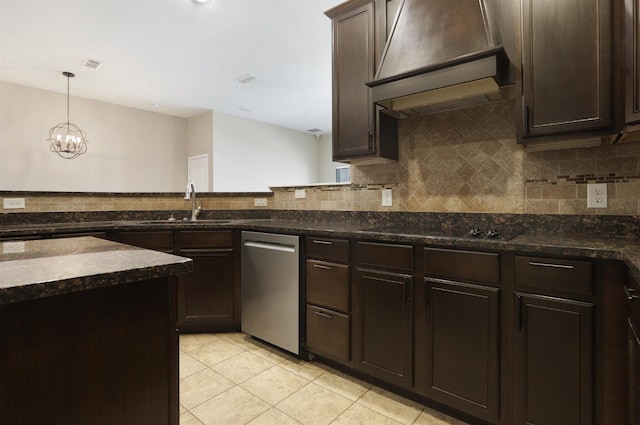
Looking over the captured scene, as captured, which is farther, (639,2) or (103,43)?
(103,43)

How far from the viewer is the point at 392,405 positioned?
6.04 feet

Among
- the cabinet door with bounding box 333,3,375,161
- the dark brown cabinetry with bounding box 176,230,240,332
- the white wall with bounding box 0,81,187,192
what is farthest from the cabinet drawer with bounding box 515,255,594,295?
the white wall with bounding box 0,81,187,192

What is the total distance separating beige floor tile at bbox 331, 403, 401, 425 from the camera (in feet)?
5.57

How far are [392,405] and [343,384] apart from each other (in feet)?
1.14

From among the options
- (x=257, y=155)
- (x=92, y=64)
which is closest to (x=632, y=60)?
(x=92, y=64)

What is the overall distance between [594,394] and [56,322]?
74.6 inches

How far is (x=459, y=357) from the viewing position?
1636 millimetres

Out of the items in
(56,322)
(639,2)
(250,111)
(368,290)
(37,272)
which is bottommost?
(368,290)

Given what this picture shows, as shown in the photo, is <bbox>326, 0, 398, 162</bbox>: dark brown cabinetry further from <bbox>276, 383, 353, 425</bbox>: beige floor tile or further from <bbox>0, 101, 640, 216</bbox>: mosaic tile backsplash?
<bbox>276, 383, 353, 425</bbox>: beige floor tile

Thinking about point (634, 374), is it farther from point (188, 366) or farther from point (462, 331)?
point (188, 366)

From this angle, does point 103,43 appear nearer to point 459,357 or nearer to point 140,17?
point 140,17

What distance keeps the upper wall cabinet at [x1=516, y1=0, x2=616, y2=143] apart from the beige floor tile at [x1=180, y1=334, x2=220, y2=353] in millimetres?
2669

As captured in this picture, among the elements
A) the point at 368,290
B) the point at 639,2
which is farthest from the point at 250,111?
the point at 639,2

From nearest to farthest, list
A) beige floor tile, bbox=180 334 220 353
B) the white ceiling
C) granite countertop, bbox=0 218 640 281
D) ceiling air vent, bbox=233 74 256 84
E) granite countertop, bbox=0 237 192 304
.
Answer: granite countertop, bbox=0 237 192 304
granite countertop, bbox=0 218 640 281
beige floor tile, bbox=180 334 220 353
the white ceiling
ceiling air vent, bbox=233 74 256 84
